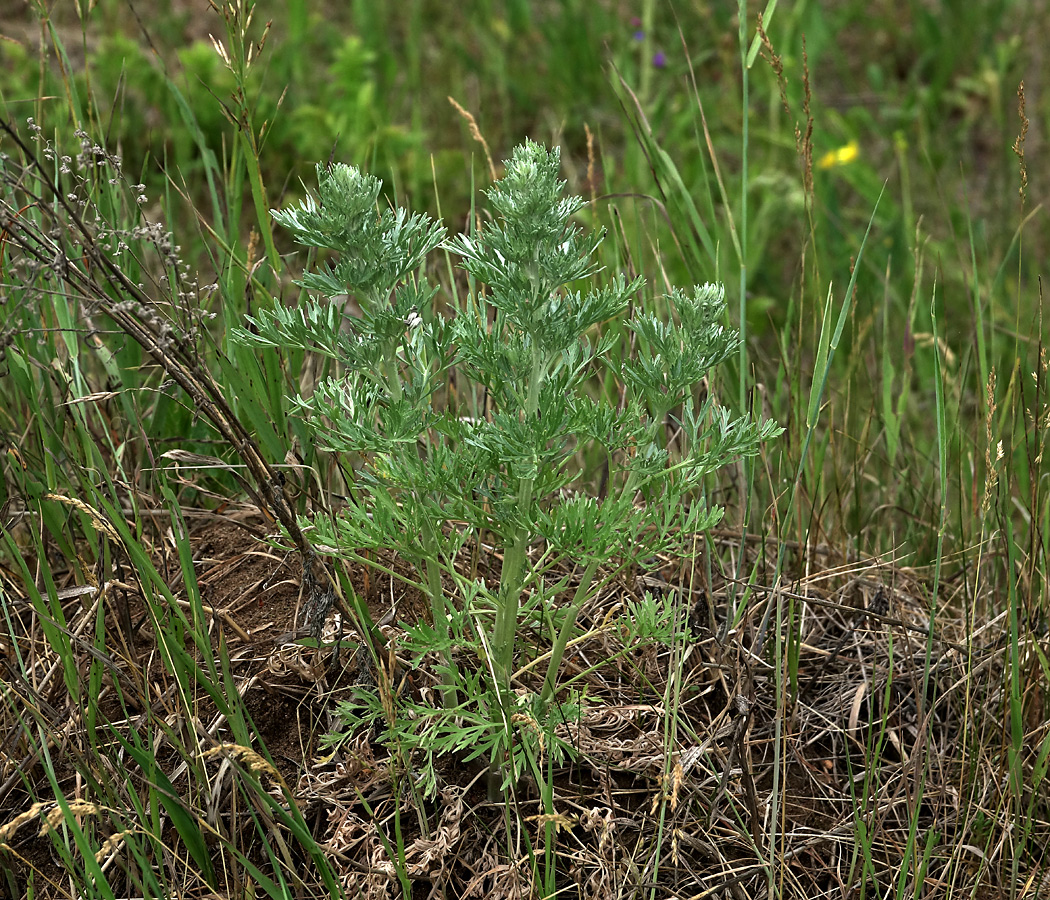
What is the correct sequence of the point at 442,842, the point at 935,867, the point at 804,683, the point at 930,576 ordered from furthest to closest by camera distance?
1. the point at 930,576
2. the point at 804,683
3. the point at 935,867
4. the point at 442,842

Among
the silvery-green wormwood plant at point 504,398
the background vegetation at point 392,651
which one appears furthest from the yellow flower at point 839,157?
the silvery-green wormwood plant at point 504,398

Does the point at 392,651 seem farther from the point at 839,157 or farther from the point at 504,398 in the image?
the point at 839,157

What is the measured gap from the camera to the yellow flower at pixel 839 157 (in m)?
3.98

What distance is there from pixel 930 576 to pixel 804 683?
435 mm

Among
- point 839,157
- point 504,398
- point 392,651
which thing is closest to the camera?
point 504,398

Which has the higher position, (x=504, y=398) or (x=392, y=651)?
(x=504, y=398)

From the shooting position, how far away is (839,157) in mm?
4051

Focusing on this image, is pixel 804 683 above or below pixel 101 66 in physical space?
below

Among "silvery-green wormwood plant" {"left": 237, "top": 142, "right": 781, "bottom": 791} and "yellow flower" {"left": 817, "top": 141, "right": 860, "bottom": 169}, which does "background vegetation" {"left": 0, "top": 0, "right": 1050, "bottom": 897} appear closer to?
"silvery-green wormwood plant" {"left": 237, "top": 142, "right": 781, "bottom": 791}

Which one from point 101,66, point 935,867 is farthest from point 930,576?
point 101,66

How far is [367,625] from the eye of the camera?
1.53 m

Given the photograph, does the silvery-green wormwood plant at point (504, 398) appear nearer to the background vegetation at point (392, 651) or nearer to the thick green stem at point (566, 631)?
the thick green stem at point (566, 631)

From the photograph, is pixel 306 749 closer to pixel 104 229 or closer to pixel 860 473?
pixel 104 229

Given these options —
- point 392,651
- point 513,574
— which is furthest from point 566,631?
point 392,651
